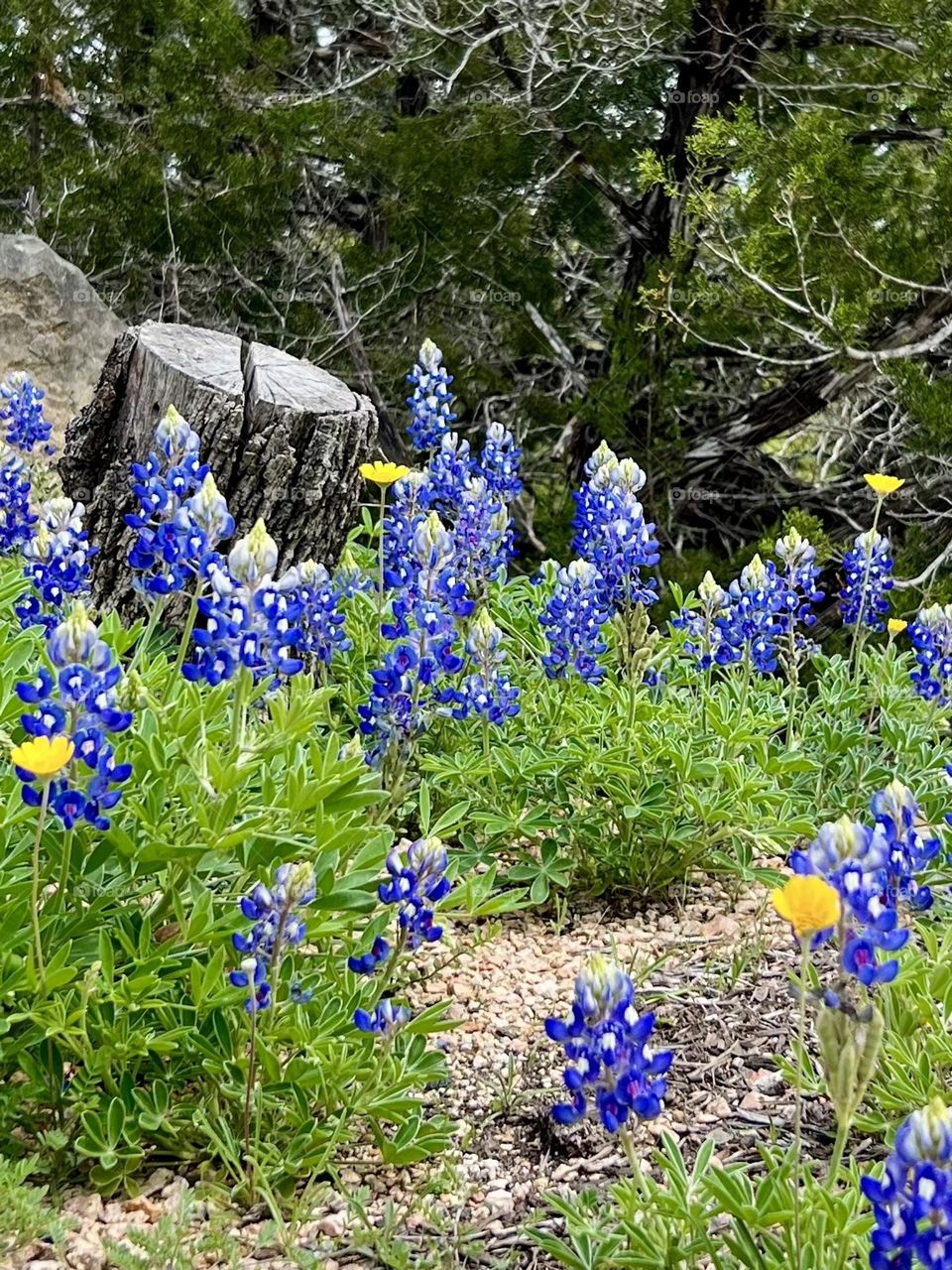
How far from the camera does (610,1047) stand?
1701 millimetres

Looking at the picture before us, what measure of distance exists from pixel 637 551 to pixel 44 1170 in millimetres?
2240

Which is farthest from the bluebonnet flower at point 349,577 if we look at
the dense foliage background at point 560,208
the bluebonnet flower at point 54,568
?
the dense foliage background at point 560,208

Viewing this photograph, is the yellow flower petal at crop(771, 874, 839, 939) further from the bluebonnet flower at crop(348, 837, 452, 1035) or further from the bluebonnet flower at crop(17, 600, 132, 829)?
the bluebonnet flower at crop(17, 600, 132, 829)

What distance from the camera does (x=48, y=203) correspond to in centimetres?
742

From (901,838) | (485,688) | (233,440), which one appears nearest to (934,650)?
(485,688)

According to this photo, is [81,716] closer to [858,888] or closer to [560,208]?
[858,888]

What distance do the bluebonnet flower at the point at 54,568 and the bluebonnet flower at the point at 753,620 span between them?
188cm

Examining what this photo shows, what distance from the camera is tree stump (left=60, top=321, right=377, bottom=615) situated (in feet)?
12.2

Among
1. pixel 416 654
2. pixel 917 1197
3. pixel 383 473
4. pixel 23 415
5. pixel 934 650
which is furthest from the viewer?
pixel 23 415

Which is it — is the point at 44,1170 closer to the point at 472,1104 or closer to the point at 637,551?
the point at 472,1104

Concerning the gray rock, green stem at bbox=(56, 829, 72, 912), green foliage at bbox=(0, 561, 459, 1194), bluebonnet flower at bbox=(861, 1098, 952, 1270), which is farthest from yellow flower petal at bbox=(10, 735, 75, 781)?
the gray rock

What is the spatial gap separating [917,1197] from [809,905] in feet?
1.09

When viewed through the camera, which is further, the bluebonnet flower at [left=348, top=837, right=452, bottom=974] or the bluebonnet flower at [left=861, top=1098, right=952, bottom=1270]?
the bluebonnet flower at [left=348, top=837, right=452, bottom=974]

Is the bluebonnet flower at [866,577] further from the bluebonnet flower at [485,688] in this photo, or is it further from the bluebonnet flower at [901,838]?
the bluebonnet flower at [901,838]
